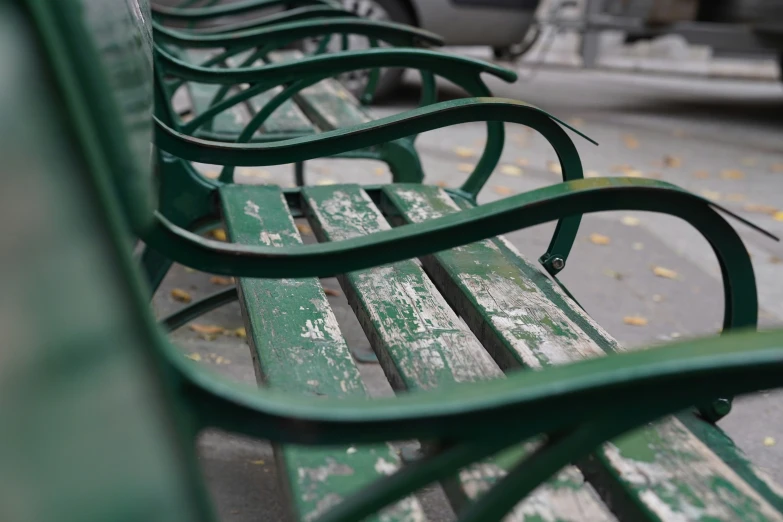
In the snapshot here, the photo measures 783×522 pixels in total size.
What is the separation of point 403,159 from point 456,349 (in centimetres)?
101

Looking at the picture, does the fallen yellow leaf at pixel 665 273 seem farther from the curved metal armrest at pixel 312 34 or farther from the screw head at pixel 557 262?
the screw head at pixel 557 262

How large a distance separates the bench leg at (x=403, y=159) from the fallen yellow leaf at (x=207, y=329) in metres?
0.69

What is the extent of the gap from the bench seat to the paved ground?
0.53m

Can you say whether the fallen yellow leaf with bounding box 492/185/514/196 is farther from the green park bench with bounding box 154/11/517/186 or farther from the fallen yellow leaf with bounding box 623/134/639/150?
the fallen yellow leaf with bounding box 623/134/639/150

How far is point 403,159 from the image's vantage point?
6.87 ft

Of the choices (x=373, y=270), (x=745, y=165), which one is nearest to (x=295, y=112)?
(x=373, y=270)

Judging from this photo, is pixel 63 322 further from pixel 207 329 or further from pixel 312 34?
pixel 207 329

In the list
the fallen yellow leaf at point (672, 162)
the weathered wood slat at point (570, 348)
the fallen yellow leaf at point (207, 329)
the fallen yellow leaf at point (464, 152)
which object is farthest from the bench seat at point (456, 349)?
the fallen yellow leaf at point (672, 162)

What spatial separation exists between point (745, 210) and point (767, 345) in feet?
11.3

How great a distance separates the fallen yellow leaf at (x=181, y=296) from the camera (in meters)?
2.60

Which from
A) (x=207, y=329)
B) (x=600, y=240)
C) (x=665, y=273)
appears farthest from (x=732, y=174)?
(x=207, y=329)

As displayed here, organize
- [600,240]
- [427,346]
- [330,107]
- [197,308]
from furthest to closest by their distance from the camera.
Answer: [600,240] → [330,107] → [197,308] → [427,346]

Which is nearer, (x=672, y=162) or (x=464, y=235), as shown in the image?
(x=464, y=235)

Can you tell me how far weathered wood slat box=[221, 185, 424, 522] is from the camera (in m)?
0.84
